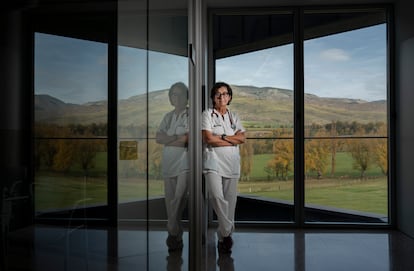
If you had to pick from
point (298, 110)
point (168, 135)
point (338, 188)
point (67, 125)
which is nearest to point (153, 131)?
point (168, 135)

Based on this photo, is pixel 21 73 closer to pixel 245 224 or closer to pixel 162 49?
pixel 162 49

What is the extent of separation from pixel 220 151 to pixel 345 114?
223 cm

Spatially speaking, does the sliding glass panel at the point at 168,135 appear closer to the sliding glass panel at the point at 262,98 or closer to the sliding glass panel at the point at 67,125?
the sliding glass panel at the point at 67,125

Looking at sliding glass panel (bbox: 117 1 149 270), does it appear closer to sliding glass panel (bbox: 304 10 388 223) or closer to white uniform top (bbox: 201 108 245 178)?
white uniform top (bbox: 201 108 245 178)

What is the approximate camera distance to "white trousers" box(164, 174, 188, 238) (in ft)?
5.97

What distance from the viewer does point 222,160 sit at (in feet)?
14.2

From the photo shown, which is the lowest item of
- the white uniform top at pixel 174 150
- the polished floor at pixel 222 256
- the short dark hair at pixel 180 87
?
the polished floor at pixel 222 256

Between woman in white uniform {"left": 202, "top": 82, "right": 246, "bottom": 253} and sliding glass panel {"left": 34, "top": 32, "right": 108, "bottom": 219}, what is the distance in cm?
330

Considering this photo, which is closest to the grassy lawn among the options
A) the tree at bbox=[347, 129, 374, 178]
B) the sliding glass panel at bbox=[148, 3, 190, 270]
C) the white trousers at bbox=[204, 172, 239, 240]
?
the tree at bbox=[347, 129, 374, 178]

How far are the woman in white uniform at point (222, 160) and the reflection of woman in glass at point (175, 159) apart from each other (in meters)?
1.95

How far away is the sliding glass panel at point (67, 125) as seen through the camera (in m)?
0.62

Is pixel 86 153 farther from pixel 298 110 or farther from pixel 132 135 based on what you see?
pixel 298 110

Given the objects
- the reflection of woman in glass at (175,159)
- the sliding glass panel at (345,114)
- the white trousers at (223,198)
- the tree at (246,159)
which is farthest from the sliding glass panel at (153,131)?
the sliding glass panel at (345,114)

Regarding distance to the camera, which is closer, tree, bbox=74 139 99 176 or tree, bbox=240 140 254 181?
tree, bbox=74 139 99 176
